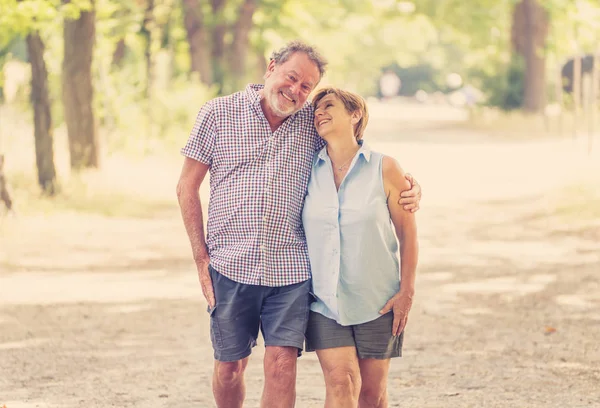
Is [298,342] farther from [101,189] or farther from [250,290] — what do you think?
[101,189]

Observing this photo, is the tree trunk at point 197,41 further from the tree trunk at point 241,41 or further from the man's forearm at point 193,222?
the man's forearm at point 193,222

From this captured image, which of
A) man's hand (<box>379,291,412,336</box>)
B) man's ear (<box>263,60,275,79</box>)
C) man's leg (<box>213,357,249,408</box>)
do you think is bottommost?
→ man's leg (<box>213,357,249,408</box>)

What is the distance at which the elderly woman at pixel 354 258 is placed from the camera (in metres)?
4.30

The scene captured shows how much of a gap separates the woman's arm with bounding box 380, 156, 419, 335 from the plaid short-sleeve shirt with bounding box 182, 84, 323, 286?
0.35 meters

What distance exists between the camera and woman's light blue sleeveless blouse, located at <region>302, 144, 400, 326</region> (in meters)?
4.31

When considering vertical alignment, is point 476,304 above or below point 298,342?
below

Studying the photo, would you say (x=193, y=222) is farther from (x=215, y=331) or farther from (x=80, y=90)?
(x=80, y=90)

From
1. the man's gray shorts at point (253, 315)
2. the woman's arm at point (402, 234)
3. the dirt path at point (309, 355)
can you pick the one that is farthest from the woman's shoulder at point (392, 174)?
the dirt path at point (309, 355)

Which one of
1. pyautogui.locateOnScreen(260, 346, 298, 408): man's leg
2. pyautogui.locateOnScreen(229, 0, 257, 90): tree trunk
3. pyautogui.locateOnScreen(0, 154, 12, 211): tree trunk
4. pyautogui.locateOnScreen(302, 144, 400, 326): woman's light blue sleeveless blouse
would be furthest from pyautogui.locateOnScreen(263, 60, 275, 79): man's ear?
pyautogui.locateOnScreen(229, 0, 257, 90): tree trunk

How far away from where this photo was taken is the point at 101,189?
15445 millimetres

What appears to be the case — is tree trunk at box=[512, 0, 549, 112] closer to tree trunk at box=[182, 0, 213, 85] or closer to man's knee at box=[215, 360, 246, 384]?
tree trunk at box=[182, 0, 213, 85]

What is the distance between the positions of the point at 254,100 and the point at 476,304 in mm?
4672

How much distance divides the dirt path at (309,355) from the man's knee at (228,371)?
1042 mm

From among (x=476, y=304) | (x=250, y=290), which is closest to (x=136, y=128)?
(x=476, y=304)
